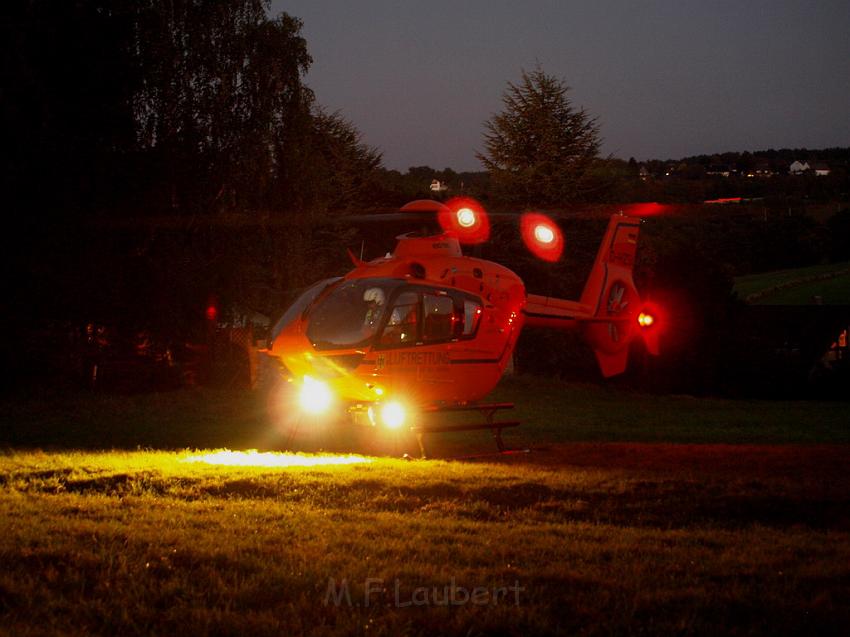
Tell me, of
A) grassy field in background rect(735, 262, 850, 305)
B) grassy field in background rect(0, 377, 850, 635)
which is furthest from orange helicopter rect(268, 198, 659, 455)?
grassy field in background rect(735, 262, 850, 305)

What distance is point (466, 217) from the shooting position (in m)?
16.4

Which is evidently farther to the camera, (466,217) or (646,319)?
(646,319)

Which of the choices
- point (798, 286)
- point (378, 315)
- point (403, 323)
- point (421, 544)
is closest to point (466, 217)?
point (403, 323)

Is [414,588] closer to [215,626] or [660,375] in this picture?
[215,626]

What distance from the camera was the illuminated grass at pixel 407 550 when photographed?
5.61 meters

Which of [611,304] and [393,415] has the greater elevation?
[611,304]

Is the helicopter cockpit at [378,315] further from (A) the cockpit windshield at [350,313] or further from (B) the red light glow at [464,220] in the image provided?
(B) the red light glow at [464,220]

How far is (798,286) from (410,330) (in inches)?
2020

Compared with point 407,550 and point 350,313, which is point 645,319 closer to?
point 350,313

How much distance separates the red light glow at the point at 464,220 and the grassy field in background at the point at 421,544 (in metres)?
4.09

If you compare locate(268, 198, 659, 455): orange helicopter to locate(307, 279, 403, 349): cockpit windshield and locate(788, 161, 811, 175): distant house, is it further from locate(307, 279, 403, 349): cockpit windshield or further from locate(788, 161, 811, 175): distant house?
locate(788, 161, 811, 175): distant house

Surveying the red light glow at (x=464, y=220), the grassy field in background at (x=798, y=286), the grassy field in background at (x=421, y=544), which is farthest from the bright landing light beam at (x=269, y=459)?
the grassy field in background at (x=798, y=286)

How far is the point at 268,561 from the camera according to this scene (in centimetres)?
672

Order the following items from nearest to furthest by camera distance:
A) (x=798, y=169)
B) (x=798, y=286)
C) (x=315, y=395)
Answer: (x=315, y=395) < (x=798, y=169) < (x=798, y=286)
